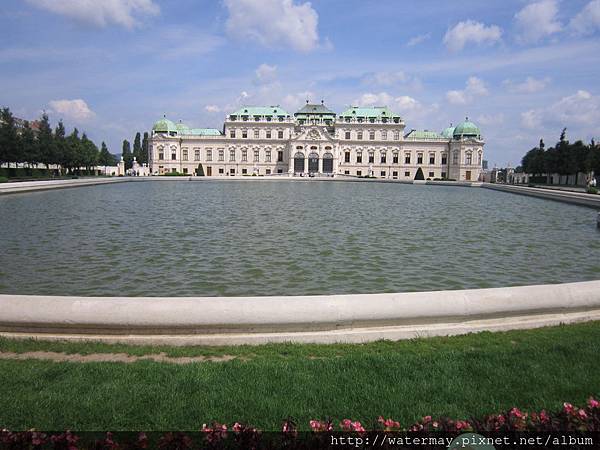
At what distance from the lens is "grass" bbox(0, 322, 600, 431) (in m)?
4.31

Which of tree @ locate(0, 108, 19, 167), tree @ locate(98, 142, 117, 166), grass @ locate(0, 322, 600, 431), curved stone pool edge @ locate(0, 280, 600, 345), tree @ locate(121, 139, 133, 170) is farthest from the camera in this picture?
tree @ locate(121, 139, 133, 170)

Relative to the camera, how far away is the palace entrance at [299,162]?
105 metres

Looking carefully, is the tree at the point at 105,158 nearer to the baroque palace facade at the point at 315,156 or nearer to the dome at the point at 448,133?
the baroque palace facade at the point at 315,156

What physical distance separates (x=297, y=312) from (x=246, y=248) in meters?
9.03

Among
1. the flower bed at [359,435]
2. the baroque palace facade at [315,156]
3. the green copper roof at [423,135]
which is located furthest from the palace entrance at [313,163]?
the flower bed at [359,435]

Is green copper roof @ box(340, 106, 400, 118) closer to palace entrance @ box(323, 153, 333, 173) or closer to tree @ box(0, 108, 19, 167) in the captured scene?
palace entrance @ box(323, 153, 333, 173)

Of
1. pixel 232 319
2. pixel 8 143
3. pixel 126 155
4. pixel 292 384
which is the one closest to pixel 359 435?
pixel 292 384

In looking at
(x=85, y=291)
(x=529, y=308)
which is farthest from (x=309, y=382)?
(x=85, y=291)

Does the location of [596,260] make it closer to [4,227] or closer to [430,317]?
[430,317]

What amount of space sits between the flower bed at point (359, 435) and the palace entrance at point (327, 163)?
103 m

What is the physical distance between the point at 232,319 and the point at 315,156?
100228 millimetres

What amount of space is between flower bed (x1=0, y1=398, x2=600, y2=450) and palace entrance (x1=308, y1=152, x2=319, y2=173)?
102935 millimetres

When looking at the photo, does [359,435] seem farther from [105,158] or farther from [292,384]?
[105,158]

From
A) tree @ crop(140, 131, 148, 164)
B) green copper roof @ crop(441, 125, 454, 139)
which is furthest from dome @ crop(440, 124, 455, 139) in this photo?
tree @ crop(140, 131, 148, 164)
